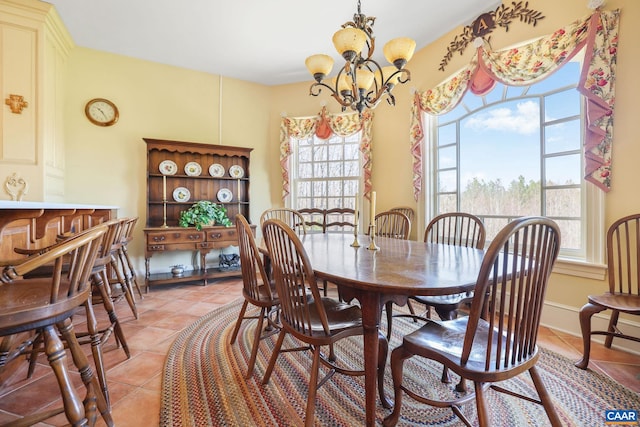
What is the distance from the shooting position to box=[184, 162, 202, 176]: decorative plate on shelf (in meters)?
3.88

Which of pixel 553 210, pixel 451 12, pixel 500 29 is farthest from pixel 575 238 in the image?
pixel 451 12

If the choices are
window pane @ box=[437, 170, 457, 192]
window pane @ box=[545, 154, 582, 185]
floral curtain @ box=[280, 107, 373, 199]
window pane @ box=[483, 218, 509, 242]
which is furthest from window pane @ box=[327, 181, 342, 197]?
window pane @ box=[545, 154, 582, 185]

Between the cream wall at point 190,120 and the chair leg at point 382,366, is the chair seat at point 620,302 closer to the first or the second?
the chair leg at point 382,366

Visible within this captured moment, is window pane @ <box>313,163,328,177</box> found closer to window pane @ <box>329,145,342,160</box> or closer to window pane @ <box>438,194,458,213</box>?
window pane @ <box>329,145,342,160</box>

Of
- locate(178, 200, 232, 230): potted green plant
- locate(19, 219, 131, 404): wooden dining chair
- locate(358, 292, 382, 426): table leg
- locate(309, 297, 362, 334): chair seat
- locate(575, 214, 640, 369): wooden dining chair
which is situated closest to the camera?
locate(358, 292, 382, 426): table leg

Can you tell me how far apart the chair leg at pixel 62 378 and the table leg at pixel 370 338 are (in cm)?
101

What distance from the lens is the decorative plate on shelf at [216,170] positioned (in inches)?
158

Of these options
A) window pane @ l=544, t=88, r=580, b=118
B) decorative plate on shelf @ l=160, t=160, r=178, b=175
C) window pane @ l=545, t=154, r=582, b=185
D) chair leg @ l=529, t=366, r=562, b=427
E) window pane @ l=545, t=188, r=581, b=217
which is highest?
window pane @ l=544, t=88, r=580, b=118

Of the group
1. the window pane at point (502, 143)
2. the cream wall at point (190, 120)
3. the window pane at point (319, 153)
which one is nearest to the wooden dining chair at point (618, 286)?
the window pane at point (502, 143)

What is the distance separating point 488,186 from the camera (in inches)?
113

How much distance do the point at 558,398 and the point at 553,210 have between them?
5.08ft

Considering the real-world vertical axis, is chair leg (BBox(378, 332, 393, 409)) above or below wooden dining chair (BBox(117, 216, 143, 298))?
→ below

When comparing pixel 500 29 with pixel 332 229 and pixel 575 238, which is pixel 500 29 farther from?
pixel 332 229

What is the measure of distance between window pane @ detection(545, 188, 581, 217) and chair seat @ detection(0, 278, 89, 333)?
10.5 ft
